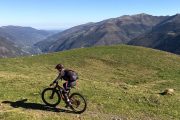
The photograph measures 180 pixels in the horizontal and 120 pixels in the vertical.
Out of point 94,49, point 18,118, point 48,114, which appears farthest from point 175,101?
point 94,49

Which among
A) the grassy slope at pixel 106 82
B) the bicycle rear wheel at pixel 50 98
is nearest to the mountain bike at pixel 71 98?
the bicycle rear wheel at pixel 50 98

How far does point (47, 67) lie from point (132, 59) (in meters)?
16.7

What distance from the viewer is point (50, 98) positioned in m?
23.2

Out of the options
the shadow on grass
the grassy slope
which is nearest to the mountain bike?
the shadow on grass

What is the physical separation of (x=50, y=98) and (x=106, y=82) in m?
15.4

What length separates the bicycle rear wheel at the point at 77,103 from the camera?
2182cm

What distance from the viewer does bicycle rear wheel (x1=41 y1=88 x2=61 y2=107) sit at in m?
23.1

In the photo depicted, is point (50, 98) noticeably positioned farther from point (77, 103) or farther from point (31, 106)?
point (77, 103)

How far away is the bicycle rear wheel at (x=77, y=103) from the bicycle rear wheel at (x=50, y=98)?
124 centimetres

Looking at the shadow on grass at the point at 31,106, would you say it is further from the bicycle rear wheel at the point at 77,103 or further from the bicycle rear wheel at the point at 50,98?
the bicycle rear wheel at the point at 77,103

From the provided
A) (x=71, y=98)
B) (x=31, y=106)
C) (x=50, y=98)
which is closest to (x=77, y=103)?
→ (x=71, y=98)

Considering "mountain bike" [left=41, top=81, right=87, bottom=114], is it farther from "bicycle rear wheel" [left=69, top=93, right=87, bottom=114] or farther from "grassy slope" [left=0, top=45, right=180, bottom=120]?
"grassy slope" [left=0, top=45, right=180, bottom=120]

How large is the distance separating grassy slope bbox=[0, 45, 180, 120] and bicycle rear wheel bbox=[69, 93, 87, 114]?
48 cm

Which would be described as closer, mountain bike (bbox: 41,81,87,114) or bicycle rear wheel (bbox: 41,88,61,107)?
mountain bike (bbox: 41,81,87,114)
